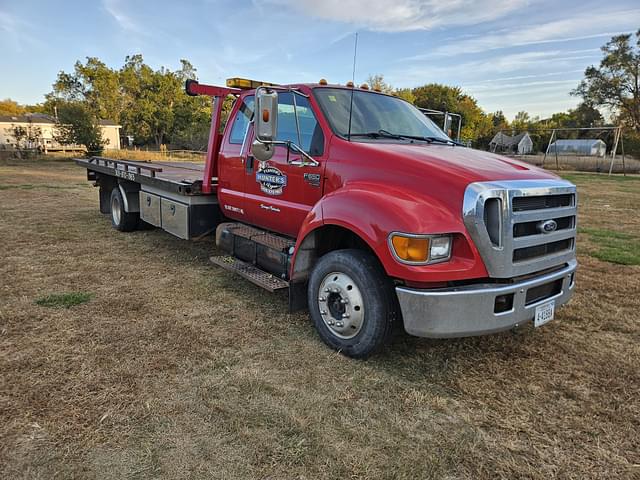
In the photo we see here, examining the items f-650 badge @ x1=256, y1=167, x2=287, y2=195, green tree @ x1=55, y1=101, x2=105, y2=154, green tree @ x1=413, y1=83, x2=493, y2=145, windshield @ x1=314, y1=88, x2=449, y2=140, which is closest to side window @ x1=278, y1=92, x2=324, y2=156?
windshield @ x1=314, y1=88, x2=449, y2=140

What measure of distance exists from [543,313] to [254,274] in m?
2.50

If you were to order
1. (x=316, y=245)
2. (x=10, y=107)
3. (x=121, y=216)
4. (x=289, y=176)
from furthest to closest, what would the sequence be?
(x=10, y=107)
(x=121, y=216)
(x=289, y=176)
(x=316, y=245)

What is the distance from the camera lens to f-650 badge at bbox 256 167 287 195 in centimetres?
423

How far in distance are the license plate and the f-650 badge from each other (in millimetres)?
2377

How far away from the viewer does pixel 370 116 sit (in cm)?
413

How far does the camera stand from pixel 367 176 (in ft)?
11.3

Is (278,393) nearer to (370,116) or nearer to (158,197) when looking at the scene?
(370,116)

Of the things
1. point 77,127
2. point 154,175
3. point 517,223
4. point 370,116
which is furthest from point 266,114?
point 77,127

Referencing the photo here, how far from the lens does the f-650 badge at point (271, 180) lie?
13.9 feet

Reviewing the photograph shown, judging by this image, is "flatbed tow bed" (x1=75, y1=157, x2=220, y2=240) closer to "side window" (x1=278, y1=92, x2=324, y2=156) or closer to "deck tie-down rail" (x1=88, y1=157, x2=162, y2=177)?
"deck tie-down rail" (x1=88, y1=157, x2=162, y2=177)

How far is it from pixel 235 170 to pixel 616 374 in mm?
3962

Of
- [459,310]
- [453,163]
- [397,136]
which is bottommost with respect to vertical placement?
[459,310]

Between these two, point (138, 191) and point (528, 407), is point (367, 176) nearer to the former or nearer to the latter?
point (528, 407)

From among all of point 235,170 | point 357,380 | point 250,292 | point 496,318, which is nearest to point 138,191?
point 235,170
